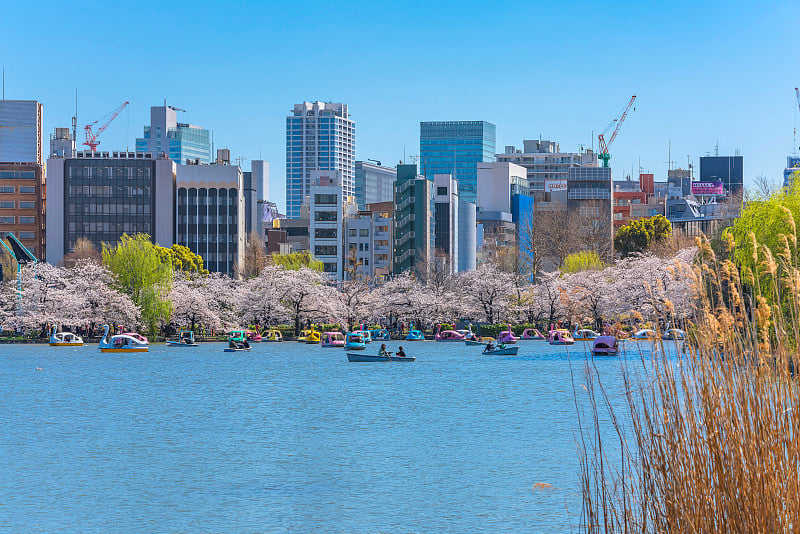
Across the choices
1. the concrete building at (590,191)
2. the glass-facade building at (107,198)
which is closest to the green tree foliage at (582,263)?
the concrete building at (590,191)

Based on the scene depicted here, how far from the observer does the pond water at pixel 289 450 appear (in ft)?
71.4

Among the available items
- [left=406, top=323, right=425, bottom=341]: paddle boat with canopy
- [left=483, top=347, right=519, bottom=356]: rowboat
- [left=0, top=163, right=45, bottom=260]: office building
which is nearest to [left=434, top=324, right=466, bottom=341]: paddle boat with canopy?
[left=406, top=323, right=425, bottom=341]: paddle boat with canopy

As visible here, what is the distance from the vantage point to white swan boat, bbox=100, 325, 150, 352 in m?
78.1

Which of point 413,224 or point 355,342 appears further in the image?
point 413,224

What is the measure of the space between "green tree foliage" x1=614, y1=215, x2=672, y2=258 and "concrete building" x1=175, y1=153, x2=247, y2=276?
61460mm

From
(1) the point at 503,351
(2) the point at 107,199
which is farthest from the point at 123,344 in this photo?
(2) the point at 107,199

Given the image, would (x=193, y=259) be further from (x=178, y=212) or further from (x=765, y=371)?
(x=765, y=371)

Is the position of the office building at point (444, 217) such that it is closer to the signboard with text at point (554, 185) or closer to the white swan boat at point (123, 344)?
the signboard with text at point (554, 185)

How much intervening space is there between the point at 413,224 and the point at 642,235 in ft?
113

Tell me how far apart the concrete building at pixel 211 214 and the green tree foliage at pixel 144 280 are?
61237mm

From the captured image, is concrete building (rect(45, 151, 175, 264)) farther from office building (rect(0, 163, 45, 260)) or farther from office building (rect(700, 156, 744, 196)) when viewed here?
office building (rect(700, 156, 744, 196))

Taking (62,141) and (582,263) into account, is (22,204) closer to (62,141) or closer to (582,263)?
(62,141)

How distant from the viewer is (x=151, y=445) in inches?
1277

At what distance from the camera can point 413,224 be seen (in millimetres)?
135250
